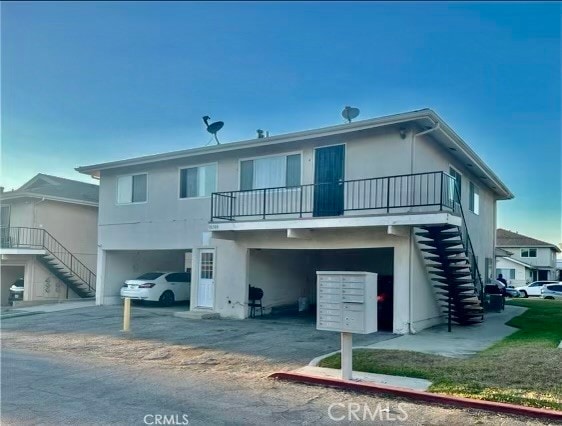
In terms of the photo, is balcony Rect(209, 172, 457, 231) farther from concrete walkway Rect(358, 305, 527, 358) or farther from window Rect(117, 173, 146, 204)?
window Rect(117, 173, 146, 204)

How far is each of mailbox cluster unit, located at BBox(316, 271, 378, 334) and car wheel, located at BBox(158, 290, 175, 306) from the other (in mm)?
12862

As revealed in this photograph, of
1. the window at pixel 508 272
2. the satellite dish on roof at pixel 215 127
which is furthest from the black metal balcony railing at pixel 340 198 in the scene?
the window at pixel 508 272

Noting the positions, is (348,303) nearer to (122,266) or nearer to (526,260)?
(122,266)

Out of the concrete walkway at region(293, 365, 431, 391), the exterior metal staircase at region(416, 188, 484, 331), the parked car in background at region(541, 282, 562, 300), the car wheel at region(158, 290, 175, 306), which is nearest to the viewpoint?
the concrete walkway at region(293, 365, 431, 391)

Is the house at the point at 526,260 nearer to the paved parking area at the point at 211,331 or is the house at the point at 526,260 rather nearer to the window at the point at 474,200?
the window at the point at 474,200

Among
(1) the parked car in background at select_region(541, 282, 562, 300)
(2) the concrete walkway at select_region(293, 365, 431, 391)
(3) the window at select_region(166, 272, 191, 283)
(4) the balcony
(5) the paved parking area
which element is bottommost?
(1) the parked car in background at select_region(541, 282, 562, 300)

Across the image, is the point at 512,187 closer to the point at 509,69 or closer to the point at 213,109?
the point at 509,69

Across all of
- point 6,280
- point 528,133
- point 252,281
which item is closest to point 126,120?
point 252,281

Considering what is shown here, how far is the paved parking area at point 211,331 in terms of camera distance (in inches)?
420

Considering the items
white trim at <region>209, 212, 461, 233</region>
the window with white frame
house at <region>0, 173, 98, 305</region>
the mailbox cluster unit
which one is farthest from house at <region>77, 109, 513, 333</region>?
the window with white frame

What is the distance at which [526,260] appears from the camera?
56125 millimetres

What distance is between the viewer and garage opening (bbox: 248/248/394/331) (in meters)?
17.2

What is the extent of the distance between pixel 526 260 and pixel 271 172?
49.4m

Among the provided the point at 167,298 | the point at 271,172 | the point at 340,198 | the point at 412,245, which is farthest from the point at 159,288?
the point at 412,245
